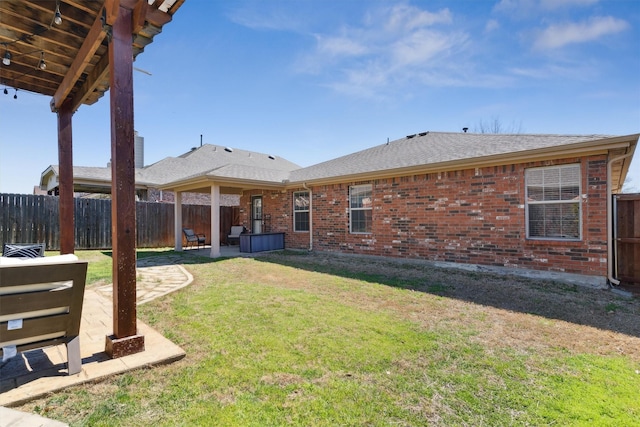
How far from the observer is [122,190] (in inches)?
111

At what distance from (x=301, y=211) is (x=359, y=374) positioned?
9.52 metres

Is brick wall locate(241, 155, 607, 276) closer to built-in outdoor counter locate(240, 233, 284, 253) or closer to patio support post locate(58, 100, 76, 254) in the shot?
built-in outdoor counter locate(240, 233, 284, 253)

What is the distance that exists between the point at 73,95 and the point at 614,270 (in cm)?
1085

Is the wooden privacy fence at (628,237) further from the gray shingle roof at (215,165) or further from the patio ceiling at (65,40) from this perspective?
the gray shingle roof at (215,165)

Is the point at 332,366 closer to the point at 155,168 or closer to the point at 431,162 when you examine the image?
the point at 431,162

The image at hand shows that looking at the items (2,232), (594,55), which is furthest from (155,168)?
(594,55)

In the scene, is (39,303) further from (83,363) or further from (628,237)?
(628,237)

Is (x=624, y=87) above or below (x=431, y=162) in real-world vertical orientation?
above

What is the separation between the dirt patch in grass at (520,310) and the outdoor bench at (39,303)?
373 cm

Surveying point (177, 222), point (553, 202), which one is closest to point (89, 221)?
point (177, 222)

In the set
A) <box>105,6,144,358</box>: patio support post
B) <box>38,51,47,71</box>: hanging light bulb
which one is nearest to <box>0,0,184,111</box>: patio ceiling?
<box>38,51,47,71</box>: hanging light bulb

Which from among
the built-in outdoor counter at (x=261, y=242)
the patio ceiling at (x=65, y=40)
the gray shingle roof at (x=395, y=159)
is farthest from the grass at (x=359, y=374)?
the built-in outdoor counter at (x=261, y=242)

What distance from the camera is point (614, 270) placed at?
624cm

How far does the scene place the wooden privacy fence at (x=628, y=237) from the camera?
20.0ft
